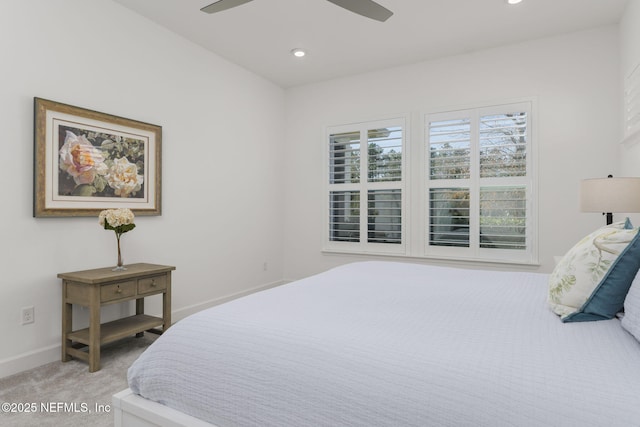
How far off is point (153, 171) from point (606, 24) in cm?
420

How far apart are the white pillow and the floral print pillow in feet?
0.24

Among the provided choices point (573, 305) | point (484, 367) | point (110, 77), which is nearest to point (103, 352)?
point (110, 77)

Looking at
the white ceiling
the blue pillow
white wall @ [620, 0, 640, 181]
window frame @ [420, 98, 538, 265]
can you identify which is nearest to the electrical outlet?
the white ceiling

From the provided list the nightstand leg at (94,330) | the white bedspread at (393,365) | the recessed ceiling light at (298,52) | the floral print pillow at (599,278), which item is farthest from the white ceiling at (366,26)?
the white bedspread at (393,365)

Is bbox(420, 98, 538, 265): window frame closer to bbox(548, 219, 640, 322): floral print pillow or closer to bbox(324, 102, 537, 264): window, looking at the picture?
bbox(324, 102, 537, 264): window

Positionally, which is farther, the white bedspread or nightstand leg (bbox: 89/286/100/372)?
nightstand leg (bbox: 89/286/100/372)

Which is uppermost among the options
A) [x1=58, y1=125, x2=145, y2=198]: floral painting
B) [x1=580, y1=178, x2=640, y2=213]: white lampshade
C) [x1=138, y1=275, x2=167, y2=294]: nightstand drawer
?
[x1=58, y1=125, x2=145, y2=198]: floral painting

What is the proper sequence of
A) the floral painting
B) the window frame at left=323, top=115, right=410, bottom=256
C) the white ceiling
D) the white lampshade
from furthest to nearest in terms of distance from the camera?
the window frame at left=323, top=115, right=410, bottom=256
the white ceiling
the floral painting
the white lampshade

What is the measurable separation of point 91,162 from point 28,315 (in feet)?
3.75

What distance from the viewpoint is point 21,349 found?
2.48m

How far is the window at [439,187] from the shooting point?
366 centimetres

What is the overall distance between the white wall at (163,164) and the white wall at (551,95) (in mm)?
1227

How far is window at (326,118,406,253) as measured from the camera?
4270 millimetres

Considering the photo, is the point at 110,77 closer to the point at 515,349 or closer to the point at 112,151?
the point at 112,151
